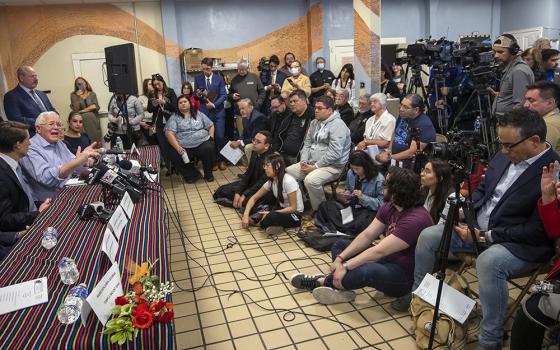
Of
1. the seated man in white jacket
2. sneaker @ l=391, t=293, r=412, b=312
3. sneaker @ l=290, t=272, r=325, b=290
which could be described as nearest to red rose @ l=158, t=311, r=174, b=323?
sneaker @ l=290, t=272, r=325, b=290

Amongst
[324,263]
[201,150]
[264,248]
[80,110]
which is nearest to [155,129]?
[201,150]

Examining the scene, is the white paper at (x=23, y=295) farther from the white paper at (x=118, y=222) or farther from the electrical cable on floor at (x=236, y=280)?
the electrical cable on floor at (x=236, y=280)

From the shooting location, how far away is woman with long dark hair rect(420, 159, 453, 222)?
8.87 feet

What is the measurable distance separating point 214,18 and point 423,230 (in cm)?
678

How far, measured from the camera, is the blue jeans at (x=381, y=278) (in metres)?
2.45

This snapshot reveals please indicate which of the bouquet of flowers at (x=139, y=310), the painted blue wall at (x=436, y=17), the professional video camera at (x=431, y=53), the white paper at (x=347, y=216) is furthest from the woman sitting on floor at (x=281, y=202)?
the painted blue wall at (x=436, y=17)

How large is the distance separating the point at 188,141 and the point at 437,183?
3.82 metres

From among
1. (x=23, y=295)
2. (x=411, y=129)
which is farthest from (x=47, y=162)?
(x=411, y=129)

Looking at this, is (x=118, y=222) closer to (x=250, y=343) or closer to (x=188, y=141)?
(x=250, y=343)

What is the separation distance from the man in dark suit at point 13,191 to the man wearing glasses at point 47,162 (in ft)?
1.10

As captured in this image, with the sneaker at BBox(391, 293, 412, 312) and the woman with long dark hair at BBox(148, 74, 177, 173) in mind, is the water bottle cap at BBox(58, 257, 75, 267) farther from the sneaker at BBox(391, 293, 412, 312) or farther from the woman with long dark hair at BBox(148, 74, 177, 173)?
the woman with long dark hair at BBox(148, 74, 177, 173)

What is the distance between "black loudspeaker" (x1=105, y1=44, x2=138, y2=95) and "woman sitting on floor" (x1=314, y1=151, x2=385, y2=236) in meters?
2.46

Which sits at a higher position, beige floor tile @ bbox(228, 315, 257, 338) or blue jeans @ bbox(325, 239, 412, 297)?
blue jeans @ bbox(325, 239, 412, 297)

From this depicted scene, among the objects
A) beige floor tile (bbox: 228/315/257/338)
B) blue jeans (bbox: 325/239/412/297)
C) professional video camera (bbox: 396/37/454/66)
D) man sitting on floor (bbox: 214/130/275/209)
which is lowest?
beige floor tile (bbox: 228/315/257/338)
